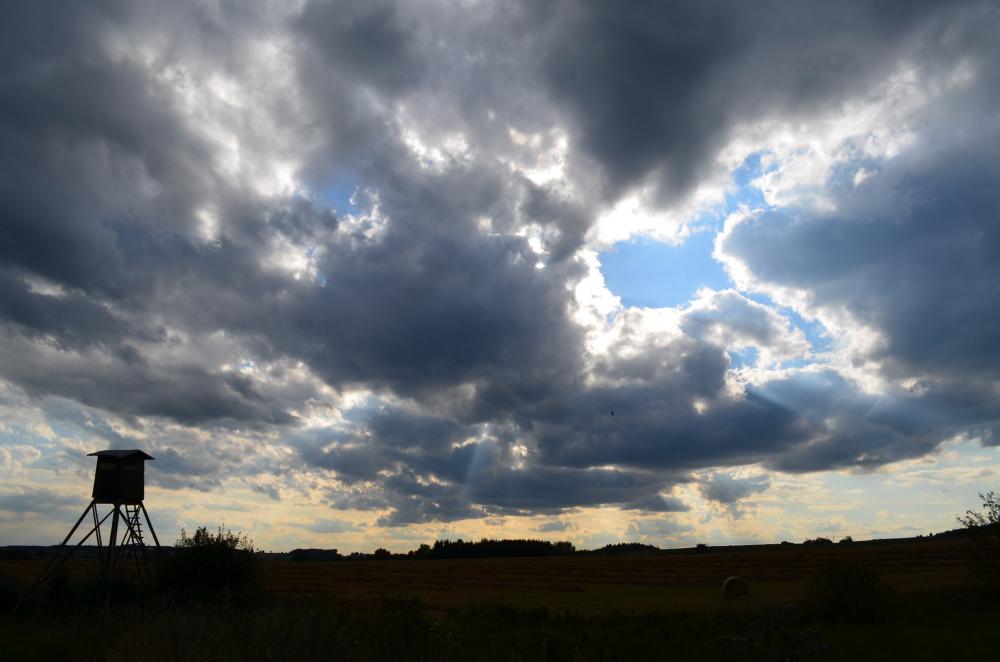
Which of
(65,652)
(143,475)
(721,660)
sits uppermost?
(143,475)

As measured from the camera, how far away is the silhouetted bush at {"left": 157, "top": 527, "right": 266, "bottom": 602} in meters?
33.2

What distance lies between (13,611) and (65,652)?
18171 mm

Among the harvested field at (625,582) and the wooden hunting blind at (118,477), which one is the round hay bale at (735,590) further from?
the wooden hunting blind at (118,477)

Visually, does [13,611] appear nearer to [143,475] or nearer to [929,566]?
[143,475]

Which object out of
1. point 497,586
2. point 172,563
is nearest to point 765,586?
point 497,586

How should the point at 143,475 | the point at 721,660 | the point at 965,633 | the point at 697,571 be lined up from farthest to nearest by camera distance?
the point at 697,571 < the point at 143,475 < the point at 965,633 < the point at 721,660

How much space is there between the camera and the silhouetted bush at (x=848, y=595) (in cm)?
3831

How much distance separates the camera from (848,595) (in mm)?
39250

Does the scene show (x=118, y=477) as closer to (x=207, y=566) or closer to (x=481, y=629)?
(x=207, y=566)

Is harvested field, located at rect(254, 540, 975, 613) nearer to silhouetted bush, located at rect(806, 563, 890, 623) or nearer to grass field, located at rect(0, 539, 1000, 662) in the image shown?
grass field, located at rect(0, 539, 1000, 662)

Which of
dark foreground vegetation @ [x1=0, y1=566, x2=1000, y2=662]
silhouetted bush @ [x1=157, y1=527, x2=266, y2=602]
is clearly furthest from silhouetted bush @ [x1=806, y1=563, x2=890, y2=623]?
silhouetted bush @ [x1=157, y1=527, x2=266, y2=602]

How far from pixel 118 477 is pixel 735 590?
4083cm

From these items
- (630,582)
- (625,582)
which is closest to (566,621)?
(630,582)

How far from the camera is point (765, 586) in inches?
2221
